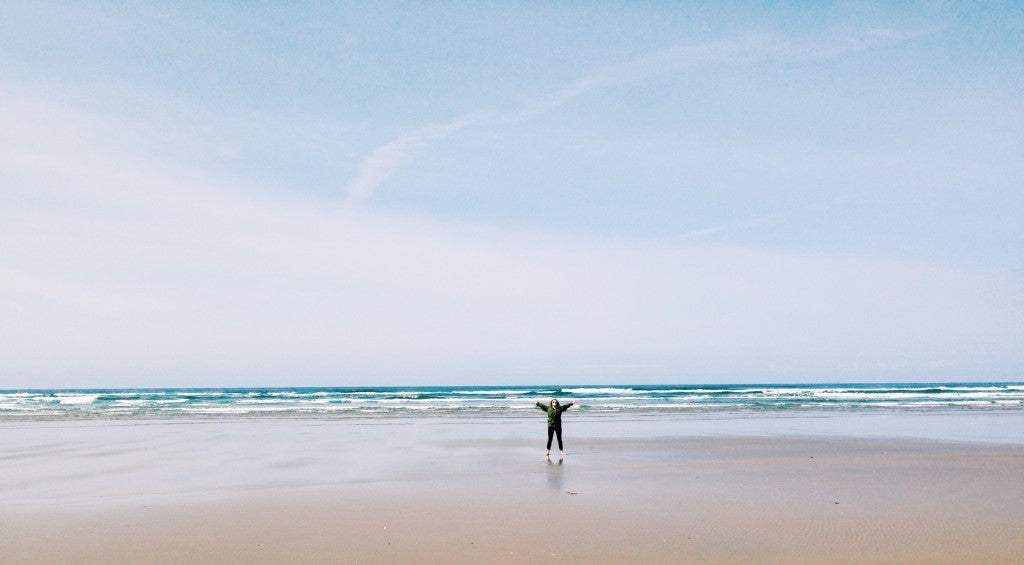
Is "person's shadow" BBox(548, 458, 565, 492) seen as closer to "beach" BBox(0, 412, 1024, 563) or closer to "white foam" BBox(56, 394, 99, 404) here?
"beach" BBox(0, 412, 1024, 563)

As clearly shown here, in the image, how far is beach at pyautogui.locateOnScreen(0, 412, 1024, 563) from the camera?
7328 mm

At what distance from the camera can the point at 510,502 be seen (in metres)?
9.77

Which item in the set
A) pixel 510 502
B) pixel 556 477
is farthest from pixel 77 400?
pixel 510 502

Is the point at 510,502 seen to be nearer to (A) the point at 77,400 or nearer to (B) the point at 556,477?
(B) the point at 556,477

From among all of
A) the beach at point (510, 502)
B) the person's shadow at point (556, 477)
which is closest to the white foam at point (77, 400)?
the beach at point (510, 502)

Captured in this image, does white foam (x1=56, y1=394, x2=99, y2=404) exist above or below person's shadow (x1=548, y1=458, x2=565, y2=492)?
above

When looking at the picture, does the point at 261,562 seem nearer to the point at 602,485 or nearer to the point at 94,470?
the point at 602,485

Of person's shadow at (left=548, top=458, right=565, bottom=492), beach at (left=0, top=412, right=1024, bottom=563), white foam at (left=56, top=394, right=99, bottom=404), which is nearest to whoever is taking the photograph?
beach at (left=0, top=412, right=1024, bottom=563)

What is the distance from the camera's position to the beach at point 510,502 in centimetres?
733

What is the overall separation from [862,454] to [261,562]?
13.6 m

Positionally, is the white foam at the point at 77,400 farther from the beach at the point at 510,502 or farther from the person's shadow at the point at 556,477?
the person's shadow at the point at 556,477

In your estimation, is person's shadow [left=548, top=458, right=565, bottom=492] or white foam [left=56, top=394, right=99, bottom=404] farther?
white foam [left=56, top=394, right=99, bottom=404]

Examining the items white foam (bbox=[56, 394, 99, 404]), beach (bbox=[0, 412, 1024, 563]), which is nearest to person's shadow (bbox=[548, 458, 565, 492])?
beach (bbox=[0, 412, 1024, 563])

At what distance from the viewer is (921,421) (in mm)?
26797
